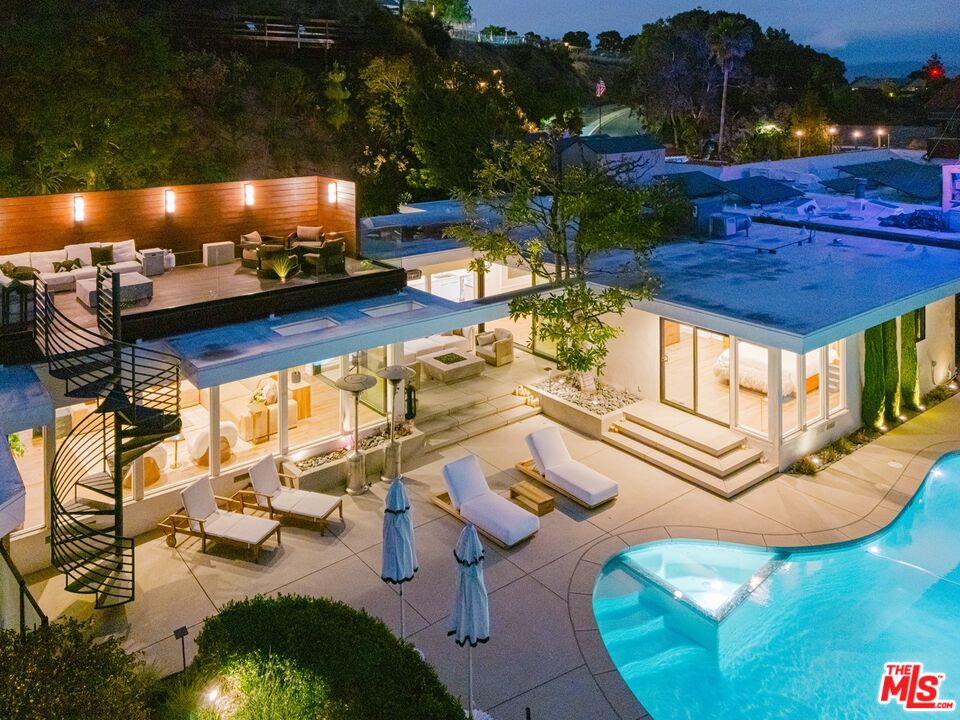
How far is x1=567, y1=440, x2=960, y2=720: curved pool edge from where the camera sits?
8.09 m

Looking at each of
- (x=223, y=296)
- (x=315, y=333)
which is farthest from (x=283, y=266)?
(x=315, y=333)

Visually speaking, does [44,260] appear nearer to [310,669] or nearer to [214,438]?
[214,438]

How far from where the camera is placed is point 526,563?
1072 centimetres

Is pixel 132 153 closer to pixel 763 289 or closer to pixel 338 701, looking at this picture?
pixel 763 289

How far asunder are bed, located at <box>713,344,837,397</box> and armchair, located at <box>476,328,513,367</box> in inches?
230

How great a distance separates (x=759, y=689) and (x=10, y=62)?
24.9 meters

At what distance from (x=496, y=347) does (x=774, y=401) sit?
7.32 metres

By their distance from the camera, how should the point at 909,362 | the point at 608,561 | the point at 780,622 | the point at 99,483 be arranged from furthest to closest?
1. the point at 909,362
2. the point at 608,561
3. the point at 99,483
4. the point at 780,622

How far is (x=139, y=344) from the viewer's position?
1227cm

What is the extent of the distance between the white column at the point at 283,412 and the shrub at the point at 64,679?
640cm

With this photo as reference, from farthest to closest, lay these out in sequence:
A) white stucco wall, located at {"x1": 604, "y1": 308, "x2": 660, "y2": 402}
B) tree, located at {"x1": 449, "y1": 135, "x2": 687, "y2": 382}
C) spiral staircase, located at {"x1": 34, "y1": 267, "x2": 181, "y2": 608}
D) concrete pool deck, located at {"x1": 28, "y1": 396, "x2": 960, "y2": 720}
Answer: white stucco wall, located at {"x1": 604, "y1": 308, "x2": 660, "y2": 402}
tree, located at {"x1": 449, "y1": 135, "x2": 687, "y2": 382}
spiral staircase, located at {"x1": 34, "y1": 267, "x2": 181, "y2": 608}
concrete pool deck, located at {"x1": 28, "y1": 396, "x2": 960, "y2": 720}

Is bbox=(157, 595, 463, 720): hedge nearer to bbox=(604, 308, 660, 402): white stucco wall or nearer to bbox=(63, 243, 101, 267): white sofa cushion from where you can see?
bbox=(604, 308, 660, 402): white stucco wall

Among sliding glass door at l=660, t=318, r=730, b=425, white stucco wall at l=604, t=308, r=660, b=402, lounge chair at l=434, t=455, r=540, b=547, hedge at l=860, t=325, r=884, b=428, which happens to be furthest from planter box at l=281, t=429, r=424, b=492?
hedge at l=860, t=325, r=884, b=428

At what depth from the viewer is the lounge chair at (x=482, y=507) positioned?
11.1 metres
